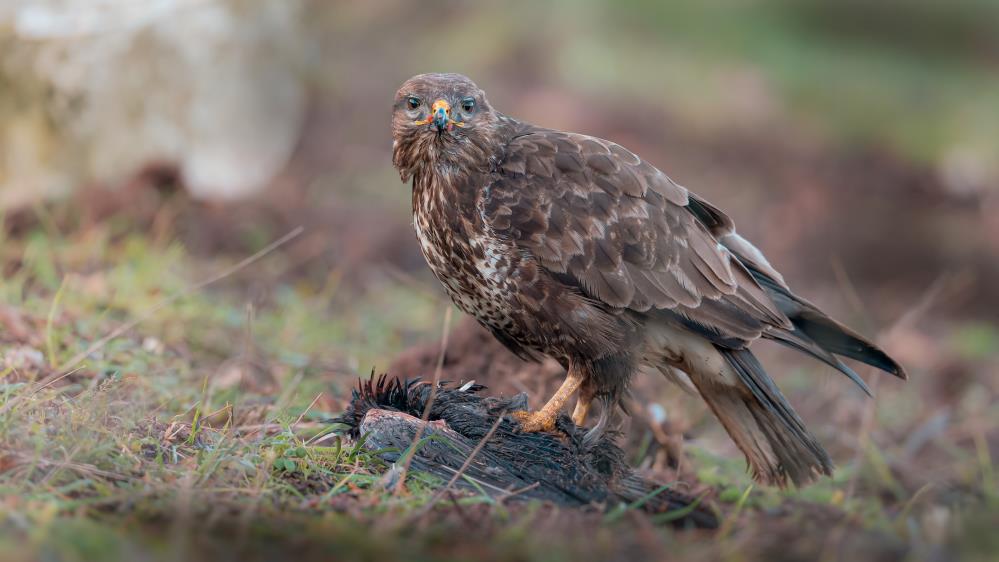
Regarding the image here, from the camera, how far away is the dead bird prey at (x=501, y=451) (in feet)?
10.6

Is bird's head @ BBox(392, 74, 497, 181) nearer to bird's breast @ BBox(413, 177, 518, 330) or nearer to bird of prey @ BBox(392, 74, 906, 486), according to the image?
bird of prey @ BBox(392, 74, 906, 486)

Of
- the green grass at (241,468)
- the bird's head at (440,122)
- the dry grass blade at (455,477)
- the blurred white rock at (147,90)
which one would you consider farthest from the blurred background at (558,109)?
the dry grass blade at (455,477)

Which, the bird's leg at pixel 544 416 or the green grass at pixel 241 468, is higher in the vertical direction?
the bird's leg at pixel 544 416

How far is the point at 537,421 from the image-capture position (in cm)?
360

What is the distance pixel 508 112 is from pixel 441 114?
26.2 feet

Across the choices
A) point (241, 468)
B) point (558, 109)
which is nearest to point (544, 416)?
point (241, 468)

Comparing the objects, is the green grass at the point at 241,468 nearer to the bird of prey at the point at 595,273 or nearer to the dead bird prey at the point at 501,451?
the dead bird prey at the point at 501,451

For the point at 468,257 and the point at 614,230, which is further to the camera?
the point at 614,230

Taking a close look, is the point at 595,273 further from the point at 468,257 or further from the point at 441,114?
the point at 441,114

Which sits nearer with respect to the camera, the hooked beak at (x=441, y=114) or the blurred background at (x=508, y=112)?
the hooked beak at (x=441, y=114)

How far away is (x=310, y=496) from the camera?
2.96 m

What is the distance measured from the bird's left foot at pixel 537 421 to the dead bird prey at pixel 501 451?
3cm

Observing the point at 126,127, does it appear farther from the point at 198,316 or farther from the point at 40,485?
the point at 40,485

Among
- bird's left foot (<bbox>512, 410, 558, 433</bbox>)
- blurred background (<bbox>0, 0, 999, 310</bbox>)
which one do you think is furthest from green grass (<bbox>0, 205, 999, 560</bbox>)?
blurred background (<bbox>0, 0, 999, 310</bbox>)
